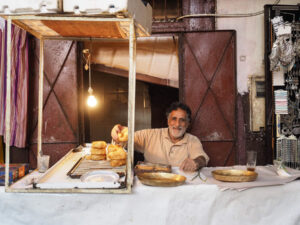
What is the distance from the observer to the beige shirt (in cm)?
395

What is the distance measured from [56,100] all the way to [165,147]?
2.30 metres

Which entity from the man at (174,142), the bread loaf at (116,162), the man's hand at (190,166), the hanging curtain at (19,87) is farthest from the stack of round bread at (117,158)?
the hanging curtain at (19,87)

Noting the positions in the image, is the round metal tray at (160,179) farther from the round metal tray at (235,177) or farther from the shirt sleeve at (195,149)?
the shirt sleeve at (195,149)

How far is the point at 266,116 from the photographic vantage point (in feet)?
16.5

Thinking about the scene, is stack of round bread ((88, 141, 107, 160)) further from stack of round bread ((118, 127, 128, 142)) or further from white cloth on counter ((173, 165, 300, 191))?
white cloth on counter ((173, 165, 300, 191))

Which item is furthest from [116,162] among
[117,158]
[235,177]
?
[235,177]

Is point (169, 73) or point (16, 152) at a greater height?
point (169, 73)

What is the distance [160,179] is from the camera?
2.42m

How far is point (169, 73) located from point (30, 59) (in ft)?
8.29

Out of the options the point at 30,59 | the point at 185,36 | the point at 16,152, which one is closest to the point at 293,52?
the point at 185,36

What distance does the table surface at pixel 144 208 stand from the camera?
223 centimetres

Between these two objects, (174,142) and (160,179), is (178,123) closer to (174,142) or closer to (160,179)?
(174,142)

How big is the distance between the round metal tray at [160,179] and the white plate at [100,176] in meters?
0.23

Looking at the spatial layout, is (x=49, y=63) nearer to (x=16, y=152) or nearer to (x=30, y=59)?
(x=30, y=59)
